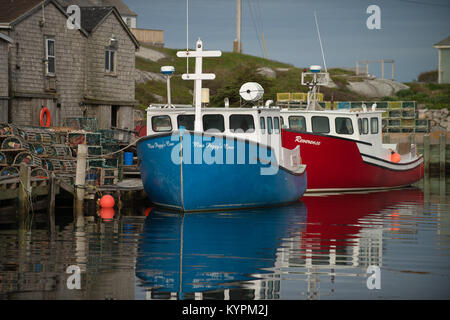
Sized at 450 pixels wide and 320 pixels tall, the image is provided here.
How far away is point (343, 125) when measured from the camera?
27156mm

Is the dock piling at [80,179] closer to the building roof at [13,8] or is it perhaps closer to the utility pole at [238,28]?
the building roof at [13,8]

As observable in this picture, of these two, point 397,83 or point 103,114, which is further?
point 397,83

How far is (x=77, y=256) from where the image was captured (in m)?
13.7

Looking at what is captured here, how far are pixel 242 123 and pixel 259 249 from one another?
6604 mm

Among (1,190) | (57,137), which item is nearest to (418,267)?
(1,190)

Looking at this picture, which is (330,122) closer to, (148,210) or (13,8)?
(148,210)

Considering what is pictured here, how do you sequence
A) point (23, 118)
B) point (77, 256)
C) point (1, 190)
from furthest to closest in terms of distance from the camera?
1. point (23, 118)
2. point (1, 190)
3. point (77, 256)

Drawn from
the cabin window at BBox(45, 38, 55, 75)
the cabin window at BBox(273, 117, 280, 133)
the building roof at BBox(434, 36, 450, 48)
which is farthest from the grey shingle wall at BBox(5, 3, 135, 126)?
the building roof at BBox(434, 36, 450, 48)

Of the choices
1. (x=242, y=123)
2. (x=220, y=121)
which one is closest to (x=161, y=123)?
(x=220, y=121)

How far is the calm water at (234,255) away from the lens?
11055 millimetres

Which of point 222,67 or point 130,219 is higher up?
point 222,67

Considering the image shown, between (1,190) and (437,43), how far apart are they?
53.7m

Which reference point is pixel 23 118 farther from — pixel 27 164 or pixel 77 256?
pixel 77 256

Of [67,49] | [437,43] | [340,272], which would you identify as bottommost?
[340,272]
